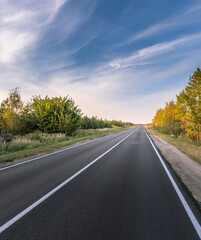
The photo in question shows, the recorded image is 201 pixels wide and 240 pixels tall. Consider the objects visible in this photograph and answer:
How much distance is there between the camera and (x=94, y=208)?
315cm

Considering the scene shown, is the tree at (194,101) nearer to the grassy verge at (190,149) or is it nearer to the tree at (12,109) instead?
the grassy verge at (190,149)

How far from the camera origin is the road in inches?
94.9

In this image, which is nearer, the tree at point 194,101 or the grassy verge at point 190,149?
the grassy verge at point 190,149

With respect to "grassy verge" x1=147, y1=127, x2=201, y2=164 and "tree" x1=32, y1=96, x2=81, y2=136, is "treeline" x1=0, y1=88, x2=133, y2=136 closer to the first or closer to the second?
"tree" x1=32, y1=96, x2=81, y2=136

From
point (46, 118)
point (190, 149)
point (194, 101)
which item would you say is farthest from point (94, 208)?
point (194, 101)

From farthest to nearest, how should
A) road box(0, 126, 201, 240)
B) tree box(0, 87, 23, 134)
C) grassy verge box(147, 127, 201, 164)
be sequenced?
tree box(0, 87, 23, 134)
grassy verge box(147, 127, 201, 164)
road box(0, 126, 201, 240)

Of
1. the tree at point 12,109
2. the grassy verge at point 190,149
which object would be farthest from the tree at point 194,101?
the tree at point 12,109

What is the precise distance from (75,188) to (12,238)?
2058mm

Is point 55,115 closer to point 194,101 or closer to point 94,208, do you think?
point 94,208

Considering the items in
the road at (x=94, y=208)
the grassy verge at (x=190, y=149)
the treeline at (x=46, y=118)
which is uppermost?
the treeline at (x=46, y=118)

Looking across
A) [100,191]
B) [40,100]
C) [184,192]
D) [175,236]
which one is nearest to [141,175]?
[184,192]

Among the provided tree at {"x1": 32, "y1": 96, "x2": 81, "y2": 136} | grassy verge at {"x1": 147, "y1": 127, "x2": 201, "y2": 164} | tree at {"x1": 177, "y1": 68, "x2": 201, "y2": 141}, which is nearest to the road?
grassy verge at {"x1": 147, "y1": 127, "x2": 201, "y2": 164}

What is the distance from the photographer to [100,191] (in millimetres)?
4027

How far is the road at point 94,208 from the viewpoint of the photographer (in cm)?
241
